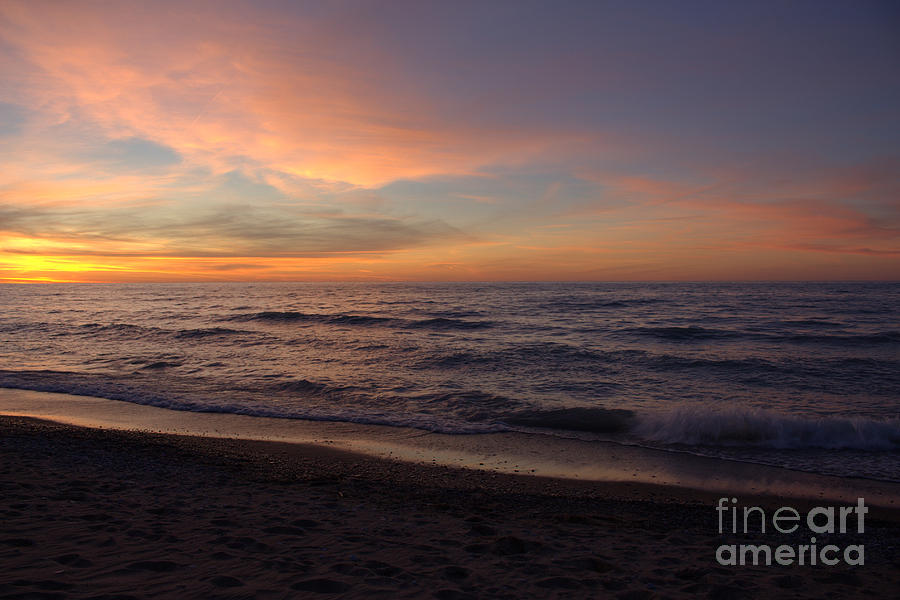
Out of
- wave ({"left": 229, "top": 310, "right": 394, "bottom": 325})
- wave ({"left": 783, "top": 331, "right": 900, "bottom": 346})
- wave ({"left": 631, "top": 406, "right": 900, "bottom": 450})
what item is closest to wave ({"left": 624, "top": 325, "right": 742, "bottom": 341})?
wave ({"left": 783, "top": 331, "right": 900, "bottom": 346})

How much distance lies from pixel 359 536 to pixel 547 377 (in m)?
11.5

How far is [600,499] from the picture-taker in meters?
6.78

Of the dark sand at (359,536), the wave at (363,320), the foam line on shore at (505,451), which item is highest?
the wave at (363,320)

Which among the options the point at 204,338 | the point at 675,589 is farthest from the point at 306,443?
the point at 204,338

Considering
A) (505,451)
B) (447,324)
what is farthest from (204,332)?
(505,451)

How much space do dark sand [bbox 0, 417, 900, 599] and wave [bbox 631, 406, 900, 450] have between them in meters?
3.06

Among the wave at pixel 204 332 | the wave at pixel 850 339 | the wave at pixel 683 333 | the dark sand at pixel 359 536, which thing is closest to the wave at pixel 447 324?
the wave at pixel 683 333

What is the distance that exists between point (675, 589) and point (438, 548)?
224cm

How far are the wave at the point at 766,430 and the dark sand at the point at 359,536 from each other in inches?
121

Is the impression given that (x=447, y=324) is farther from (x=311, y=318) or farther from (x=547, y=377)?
(x=547, y=377)

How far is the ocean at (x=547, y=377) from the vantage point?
33.0 ft

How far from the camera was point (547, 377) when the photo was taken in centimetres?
1580

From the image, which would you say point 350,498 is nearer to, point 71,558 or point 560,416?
point 71,558

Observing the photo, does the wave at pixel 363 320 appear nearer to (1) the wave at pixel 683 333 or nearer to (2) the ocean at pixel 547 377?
(2) the ocean at pixel 547 377
